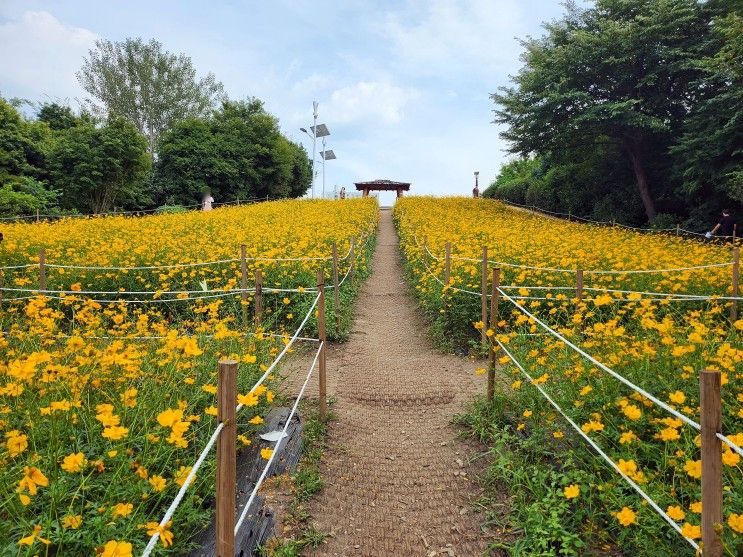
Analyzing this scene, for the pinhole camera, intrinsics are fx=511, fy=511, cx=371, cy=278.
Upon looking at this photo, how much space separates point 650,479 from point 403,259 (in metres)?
13.7

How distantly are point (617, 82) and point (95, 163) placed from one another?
2241 cm

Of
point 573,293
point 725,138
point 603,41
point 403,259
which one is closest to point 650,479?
point 573,293

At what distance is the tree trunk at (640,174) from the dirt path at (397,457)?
50.2 ft

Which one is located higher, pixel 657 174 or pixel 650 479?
pixel 657 174

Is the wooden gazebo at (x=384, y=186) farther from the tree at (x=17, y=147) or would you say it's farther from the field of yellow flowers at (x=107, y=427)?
the field of yellow flowers at (x=107, y=427)

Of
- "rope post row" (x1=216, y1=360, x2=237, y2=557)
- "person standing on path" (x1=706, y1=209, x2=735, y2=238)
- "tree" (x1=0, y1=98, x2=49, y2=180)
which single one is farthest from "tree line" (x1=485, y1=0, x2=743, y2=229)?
"tree" (x1=0, y1=98, x2=49, y2=180)

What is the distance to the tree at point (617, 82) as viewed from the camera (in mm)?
16562

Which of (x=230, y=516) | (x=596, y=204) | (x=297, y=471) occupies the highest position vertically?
(x=596, y=204)

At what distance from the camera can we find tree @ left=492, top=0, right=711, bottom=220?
16.6m

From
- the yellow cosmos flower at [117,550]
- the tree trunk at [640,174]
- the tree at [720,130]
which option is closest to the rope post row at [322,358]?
the yellow cosmos flower at [117,550]

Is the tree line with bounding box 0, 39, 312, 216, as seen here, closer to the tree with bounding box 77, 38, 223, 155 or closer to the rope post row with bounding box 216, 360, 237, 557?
the tree with bounding box 77, 38, 223, 155

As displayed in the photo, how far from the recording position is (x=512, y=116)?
68.8 ft

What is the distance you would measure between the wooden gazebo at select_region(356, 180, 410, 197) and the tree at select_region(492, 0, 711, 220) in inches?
782

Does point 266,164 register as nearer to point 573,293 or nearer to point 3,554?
point 573,293
